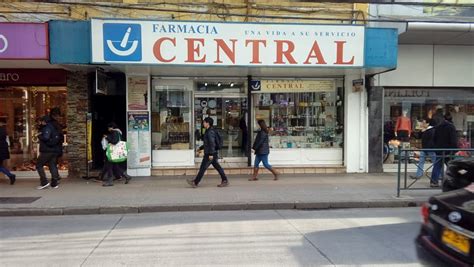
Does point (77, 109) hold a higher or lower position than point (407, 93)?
lower

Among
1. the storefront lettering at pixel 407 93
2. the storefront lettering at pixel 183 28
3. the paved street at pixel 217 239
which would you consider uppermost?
the storefront lettering at pixel 183 28

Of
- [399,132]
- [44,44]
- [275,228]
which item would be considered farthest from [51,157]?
[399,132]

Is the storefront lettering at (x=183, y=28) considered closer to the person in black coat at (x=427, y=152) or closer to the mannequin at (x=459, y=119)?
the person in black coat at (x=427, y=152)

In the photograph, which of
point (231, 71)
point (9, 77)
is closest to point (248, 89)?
point (231, 71)

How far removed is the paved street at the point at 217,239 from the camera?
17.7 feet

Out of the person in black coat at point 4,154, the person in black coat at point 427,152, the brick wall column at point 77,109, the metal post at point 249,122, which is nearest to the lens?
the person in black coat at point 427,152

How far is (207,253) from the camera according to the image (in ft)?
18.6

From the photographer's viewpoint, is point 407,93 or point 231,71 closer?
point 231,71

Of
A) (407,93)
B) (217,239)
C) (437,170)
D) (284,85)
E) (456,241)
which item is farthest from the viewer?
(407,93)

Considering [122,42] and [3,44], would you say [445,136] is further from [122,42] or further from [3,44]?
[3,44]

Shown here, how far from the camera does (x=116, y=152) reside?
10.8m

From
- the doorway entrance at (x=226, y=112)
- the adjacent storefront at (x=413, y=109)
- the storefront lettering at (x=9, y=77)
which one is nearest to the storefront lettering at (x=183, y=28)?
the doorway entrance at (x=226, y=112)

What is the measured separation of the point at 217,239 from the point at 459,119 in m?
10.2

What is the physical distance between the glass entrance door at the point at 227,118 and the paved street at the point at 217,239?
15.7 ft
